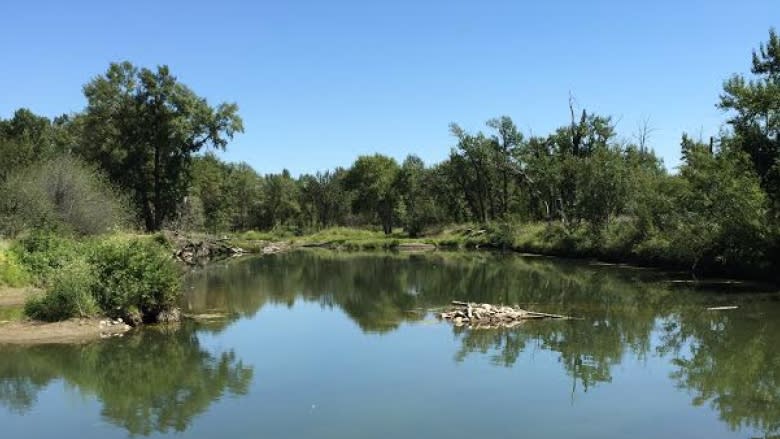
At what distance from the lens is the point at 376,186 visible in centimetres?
9062

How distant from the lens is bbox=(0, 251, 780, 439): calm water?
12.0 meters

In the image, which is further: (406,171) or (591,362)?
(406,171)

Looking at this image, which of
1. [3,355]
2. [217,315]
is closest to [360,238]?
[217,315]

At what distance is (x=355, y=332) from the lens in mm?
22500

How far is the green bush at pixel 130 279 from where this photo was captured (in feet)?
67.4

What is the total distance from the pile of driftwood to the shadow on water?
72 centimetres

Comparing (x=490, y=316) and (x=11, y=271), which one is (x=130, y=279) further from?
(x=490, y=316)

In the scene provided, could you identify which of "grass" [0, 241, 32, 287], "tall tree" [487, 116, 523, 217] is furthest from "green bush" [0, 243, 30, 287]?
"tall tree" [487, 116, 523, 217]

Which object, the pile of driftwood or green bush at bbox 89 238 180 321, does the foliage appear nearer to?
green bush at bbox 89 238 180 321

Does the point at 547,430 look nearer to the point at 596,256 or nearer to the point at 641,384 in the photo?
the point at 641,384

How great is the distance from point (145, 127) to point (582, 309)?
43.8m

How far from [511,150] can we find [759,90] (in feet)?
154

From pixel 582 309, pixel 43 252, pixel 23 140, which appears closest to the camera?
pixel 582 309

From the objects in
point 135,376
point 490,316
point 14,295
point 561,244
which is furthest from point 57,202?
point 561,244
